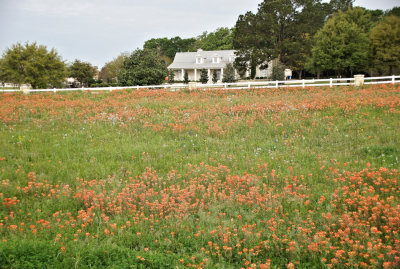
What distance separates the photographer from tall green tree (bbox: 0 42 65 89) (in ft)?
113

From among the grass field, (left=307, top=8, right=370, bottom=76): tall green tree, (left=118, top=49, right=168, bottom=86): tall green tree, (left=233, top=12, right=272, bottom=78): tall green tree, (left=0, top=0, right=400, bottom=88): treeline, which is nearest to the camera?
the grass field

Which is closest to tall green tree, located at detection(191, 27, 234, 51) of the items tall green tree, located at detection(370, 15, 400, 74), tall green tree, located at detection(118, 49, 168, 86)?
tall green tree, located at detection(370, 15, 400, 74)

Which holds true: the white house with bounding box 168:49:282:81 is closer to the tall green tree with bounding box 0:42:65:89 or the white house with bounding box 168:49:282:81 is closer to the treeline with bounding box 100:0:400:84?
the treeline with bounding box 100:0:400:84

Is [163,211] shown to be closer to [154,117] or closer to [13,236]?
[13,236]

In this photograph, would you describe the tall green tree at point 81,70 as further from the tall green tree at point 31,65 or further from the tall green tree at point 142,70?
the tall green tree at point 142,70

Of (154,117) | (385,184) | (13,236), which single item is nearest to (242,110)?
(154,117)

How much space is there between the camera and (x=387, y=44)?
35719mm

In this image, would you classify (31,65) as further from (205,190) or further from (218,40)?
(218,40)

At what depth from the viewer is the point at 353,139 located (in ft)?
32.5

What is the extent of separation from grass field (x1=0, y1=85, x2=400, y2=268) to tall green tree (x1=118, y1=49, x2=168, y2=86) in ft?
62.8

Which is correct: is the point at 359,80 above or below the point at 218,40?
below

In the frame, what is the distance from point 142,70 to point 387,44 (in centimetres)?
2941

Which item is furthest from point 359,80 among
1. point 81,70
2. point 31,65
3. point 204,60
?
point 81,70

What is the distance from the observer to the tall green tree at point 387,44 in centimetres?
3462
